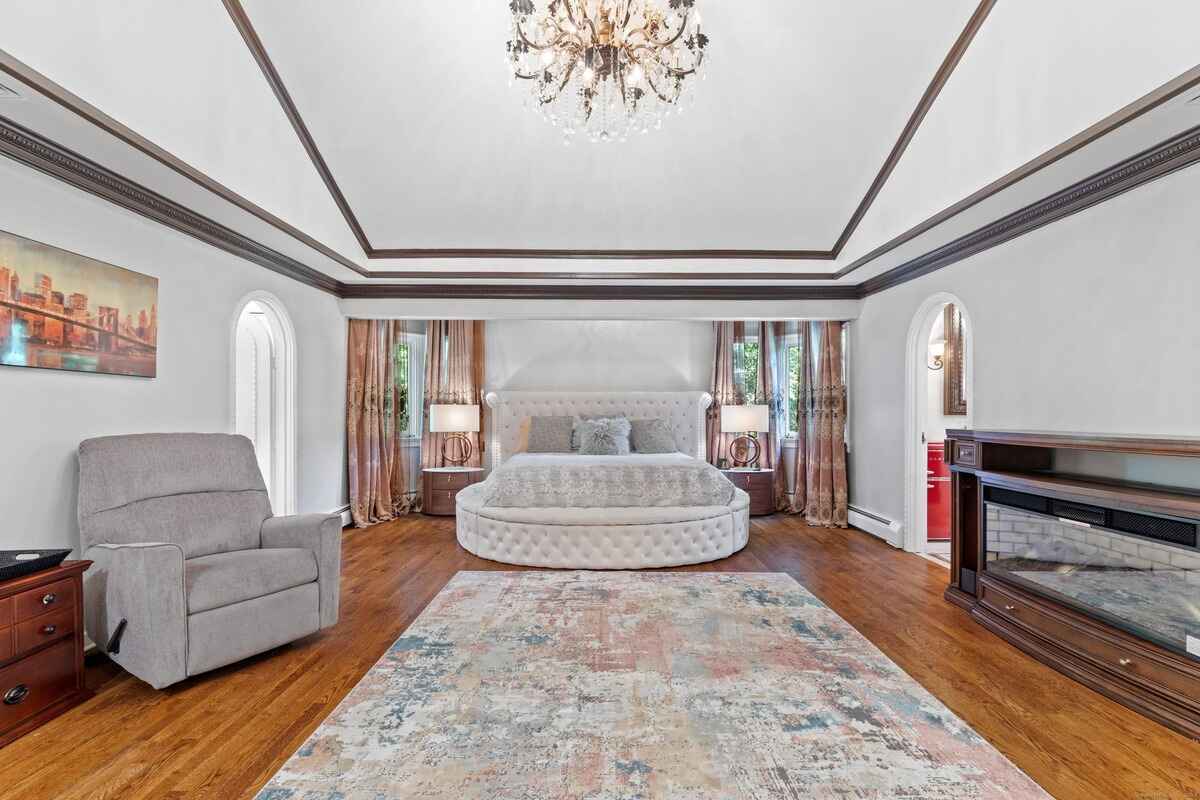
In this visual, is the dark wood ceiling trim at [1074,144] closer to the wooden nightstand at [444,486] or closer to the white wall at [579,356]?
the white wall at [579,356]

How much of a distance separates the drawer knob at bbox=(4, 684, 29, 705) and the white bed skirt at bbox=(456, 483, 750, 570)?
9.03 feet

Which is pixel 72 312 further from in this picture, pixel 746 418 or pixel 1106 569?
pixel 746 418

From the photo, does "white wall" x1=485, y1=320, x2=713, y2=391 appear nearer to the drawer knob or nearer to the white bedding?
the white bedding

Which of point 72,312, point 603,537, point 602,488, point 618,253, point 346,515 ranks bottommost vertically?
point 346,515

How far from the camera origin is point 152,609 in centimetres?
242

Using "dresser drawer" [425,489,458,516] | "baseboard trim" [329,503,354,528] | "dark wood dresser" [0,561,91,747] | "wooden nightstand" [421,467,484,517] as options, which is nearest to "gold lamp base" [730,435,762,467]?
"wooden nightstand" [421,467,484,517]

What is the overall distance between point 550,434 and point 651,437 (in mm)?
1096

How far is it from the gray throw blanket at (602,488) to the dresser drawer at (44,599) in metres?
2.62

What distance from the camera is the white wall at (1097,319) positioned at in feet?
8.77

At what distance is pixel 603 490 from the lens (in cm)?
455

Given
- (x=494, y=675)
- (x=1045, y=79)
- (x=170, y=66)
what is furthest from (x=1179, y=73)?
(x=170, y=66)

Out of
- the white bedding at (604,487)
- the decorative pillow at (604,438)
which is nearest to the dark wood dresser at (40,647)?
the white bedding at (604,487)

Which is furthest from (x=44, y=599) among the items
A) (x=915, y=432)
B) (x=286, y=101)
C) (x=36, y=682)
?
(x=915, y=432)

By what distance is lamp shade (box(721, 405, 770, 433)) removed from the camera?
6320 millimetres
